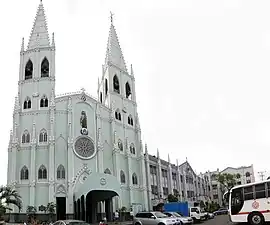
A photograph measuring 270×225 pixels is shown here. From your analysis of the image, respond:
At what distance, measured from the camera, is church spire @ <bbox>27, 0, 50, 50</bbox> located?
51000 mm

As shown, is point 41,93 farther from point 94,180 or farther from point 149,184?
point 149,184

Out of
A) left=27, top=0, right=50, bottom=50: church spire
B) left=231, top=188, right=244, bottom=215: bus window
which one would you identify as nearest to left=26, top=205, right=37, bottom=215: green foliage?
left=27, top=0, right=50, bottom=50: church spire

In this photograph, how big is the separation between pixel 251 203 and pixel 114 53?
43.6 m

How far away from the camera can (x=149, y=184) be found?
186 ft

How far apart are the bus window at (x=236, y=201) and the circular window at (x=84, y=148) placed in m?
28.1

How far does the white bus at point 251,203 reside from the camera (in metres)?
20.4

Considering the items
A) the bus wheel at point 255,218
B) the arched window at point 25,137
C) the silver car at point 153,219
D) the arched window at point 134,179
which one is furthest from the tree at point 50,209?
the bus wheel at point 255,218

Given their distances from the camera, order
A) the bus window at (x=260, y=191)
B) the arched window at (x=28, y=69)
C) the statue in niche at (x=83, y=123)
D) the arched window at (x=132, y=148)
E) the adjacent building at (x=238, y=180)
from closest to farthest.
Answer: the bus window at (x=260, y=191)
the statue in niche at (x=83, y=123)
the arched window at (x=28, y=69)
the arched window at (x=132, y=148)
the adjacent building at (x=238, y=180)

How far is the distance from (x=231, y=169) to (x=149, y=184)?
2540 inches

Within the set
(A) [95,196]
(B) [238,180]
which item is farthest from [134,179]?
(B) [238,180]

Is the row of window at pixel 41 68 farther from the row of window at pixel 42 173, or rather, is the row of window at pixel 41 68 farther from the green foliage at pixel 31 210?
the green foliage at pixel 31 210

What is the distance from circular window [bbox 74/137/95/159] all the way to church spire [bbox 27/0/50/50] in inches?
585

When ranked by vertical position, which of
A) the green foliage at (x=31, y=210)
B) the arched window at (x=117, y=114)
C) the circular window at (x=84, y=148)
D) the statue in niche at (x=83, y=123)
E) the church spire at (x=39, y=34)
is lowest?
the green foliage at (x=31, y=210)

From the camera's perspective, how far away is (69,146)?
150 ft
